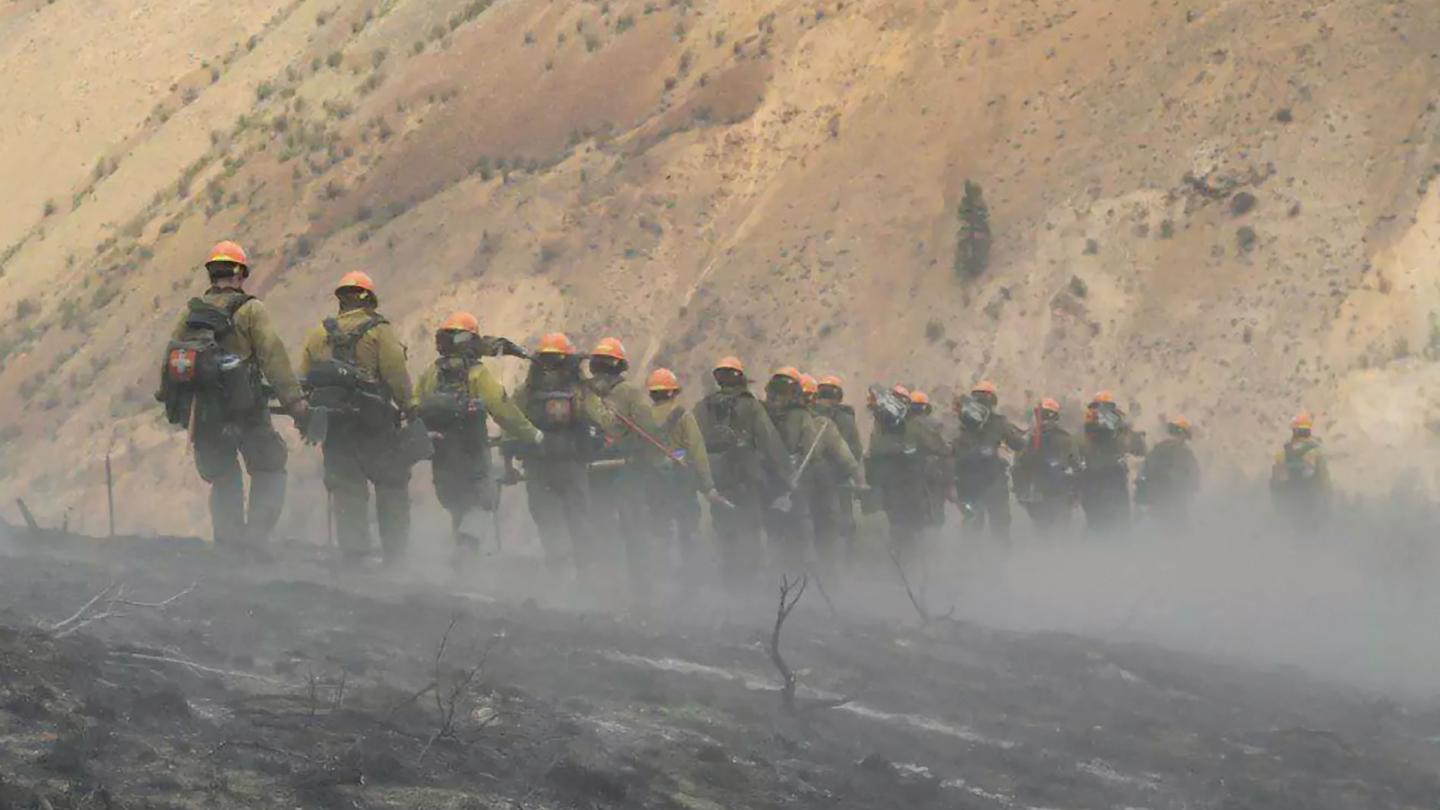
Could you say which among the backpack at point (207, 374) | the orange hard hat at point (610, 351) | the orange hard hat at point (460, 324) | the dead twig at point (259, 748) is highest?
the orange hard hat at point (610, 351)

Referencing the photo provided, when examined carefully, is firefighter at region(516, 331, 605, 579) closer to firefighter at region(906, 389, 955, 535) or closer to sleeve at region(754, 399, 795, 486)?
sleeve at region(754, 399, 795, 486)

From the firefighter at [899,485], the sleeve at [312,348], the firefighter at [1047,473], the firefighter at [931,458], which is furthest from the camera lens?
the firefighter at [1047,473]

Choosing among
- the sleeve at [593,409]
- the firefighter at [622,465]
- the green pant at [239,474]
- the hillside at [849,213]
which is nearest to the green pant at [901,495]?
the firefighter at [622,465]

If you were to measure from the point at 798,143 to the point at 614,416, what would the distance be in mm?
25567

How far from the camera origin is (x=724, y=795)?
6801mm

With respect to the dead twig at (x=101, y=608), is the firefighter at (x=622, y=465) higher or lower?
higher

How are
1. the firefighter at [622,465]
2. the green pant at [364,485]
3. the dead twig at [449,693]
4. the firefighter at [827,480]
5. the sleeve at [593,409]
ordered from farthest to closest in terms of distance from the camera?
the firefighter at [827,480]
the firefighter at [622,465]
the sleeve at [593,409]
the green pant at [364,485]
the dead twig at [449,693]

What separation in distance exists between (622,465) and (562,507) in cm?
77

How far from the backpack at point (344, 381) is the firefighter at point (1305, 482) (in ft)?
43.5

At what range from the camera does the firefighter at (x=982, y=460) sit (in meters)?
20.7

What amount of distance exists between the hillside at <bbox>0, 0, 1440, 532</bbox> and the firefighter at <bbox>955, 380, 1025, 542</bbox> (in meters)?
10.1

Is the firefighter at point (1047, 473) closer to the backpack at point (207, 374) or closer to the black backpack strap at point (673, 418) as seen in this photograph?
the black backpack strap at point (673, 418)

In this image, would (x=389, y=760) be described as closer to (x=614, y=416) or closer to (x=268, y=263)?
(x=614, y=416)

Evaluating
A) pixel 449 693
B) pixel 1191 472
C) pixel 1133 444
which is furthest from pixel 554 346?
pixel 1191 472
